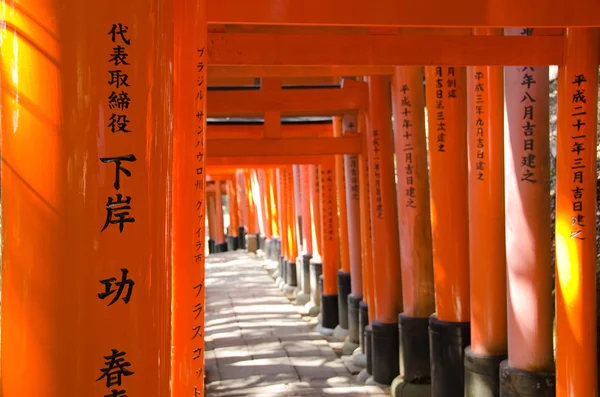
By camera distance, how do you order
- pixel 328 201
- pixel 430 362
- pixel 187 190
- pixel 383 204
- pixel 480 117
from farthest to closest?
pixel 328 201
pixel 383 204
pixel 430 362
pixel 480 117
pixel 187 190

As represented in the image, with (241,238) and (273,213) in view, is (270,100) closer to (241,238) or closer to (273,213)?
(273,213)

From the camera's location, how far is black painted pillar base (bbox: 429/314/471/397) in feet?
18.5

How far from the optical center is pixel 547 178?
179 inches

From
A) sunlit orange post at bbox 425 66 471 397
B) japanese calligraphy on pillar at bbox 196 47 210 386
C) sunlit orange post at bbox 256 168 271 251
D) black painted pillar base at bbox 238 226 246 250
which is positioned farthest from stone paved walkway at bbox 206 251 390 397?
black painted pillar base at bbox 238 226 246 250

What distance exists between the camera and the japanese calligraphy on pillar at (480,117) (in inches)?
196

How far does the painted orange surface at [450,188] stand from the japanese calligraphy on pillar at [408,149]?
65 cm

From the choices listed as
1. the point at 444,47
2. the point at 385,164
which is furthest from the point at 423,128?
the point at 444,47

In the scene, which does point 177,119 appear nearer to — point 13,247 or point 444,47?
point 13,247

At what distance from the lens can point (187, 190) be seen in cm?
299

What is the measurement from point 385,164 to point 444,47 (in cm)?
320

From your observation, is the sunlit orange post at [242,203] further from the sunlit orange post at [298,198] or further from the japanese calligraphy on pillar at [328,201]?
the japanese calligraphy on pillar at [328,201]

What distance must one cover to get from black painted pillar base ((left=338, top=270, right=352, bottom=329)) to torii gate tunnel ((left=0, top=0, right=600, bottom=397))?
2cm

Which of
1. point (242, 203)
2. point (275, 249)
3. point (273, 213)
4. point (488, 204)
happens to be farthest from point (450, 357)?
point (242, 203)

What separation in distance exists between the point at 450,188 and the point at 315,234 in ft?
23.0
